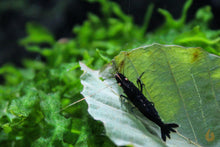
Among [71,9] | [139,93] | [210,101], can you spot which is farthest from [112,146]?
[71,9]

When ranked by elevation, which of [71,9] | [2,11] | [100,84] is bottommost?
[100,84]

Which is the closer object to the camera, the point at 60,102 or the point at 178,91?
the point at 178,91

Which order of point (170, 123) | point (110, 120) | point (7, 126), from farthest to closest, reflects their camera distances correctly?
1. point (7, 126)
2. point (170, 123)
3. point (110, 120)

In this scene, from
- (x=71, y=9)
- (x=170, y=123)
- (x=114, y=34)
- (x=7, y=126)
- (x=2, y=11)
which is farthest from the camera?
(x=2, y=11)

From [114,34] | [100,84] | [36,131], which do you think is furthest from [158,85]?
[114,34]

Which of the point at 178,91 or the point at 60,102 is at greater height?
the point at 60,102

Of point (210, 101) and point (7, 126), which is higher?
point (7, 126)

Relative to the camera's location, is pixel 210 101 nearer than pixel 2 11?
Yes

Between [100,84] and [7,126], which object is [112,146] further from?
[7,126]
